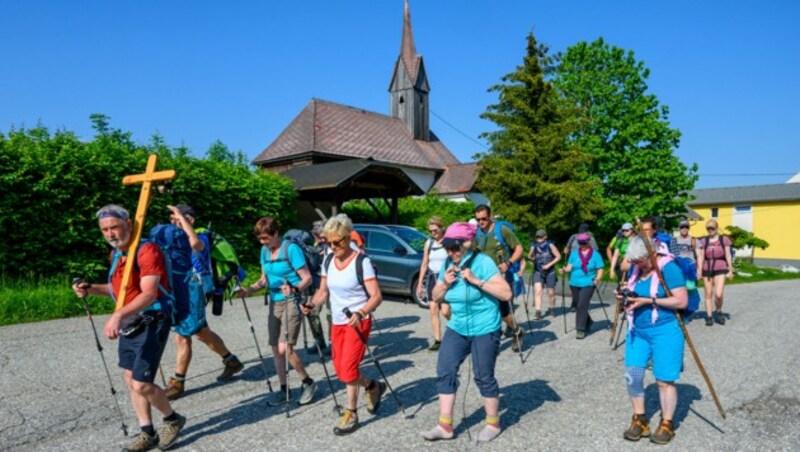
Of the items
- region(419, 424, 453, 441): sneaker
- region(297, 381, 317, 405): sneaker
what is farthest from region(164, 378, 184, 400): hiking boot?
region(419, 424, 453, 441): sneaker

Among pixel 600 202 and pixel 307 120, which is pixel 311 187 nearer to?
pixel 600 202

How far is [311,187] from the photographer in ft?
59.1

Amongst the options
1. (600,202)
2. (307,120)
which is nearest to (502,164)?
(600,202)

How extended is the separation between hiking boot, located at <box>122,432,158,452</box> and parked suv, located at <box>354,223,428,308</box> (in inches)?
315

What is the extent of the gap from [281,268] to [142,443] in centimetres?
190

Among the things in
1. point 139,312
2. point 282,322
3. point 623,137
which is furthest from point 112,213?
point 623,137

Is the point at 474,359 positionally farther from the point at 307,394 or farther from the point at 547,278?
the point at 547,278

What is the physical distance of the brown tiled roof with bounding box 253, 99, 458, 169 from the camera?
113 feet

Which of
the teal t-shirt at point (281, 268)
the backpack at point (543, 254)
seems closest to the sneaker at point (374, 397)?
the teal t-shirt at point (281, 268)

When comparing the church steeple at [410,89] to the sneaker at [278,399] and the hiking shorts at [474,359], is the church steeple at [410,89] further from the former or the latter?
the hiking shorts at [474,359]

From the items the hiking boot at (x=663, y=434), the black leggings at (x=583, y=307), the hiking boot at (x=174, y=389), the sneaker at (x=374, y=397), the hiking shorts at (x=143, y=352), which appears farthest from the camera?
the black leggings at (x=583, y=307)

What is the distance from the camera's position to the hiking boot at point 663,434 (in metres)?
4.15

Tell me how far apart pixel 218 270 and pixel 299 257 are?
3.90 feet

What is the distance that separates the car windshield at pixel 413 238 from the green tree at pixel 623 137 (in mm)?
17515
